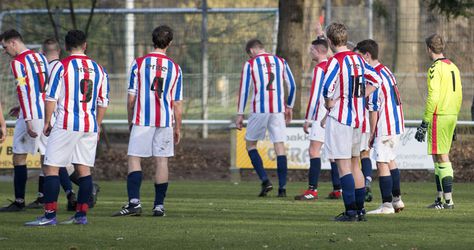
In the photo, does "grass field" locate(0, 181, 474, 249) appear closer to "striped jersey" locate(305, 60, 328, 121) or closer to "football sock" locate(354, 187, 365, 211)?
"football sock" locate(354, 187, 365, 211)

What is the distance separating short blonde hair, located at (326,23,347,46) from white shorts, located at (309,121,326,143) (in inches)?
135

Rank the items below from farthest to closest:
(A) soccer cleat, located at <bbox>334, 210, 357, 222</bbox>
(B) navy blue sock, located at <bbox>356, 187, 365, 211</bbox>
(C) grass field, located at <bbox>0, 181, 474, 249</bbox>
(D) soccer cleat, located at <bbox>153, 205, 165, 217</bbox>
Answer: (D) soccer cleat, located at <bbox>153, 205, 165, 217</bbox>
(B) navy blue sock, located at <bbox>356, 187, 365, 211</bbox>
(A) soccer cleat, located at <bbox>334, 210, 357, 222</bbox>
(C) grass field, located at <bbox>0, 181, 474, 249</bbox>

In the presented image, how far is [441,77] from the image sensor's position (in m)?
13.4

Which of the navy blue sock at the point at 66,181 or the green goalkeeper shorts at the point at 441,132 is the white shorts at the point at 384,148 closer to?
the green goalkeeper shorts at the point at 441,132

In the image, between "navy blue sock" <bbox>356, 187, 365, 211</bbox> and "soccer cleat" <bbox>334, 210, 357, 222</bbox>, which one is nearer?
"soccer cleat" <bbox>334, 210, 357, 222</bbox>

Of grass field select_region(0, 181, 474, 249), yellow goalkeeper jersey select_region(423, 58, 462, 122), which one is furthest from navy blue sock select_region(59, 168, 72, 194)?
yellow goalkeeper jersey select_region(423, 58, 462, 122)

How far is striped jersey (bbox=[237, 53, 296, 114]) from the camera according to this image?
16016 millimetres

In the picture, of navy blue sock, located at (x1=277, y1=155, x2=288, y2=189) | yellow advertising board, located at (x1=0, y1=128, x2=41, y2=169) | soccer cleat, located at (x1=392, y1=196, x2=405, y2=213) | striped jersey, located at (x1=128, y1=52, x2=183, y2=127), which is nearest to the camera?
striped jersey, located at (x1=128, y1=52, x2=183, y2=127)

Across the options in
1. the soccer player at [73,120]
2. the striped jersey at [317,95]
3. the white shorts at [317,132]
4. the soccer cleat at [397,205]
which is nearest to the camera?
the soccer player at [73,120]

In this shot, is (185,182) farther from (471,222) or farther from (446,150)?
(471,222)

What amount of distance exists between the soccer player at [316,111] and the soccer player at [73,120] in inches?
155

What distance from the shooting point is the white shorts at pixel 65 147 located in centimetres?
1151

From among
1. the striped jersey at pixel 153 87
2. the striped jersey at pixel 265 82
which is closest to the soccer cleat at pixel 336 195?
the striped jersey at pixel 265 82

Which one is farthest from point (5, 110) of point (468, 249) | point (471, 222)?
point (468, 249)
